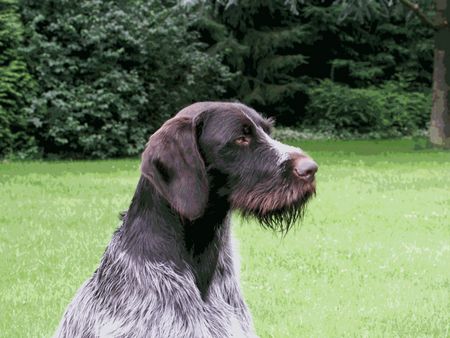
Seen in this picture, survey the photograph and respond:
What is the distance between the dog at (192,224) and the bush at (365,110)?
27.4 metres

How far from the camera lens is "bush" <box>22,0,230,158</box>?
2147cm

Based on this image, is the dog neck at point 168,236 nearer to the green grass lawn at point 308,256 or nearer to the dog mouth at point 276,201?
the dog mouth at point 276,201

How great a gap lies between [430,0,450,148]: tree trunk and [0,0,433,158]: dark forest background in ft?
6.48

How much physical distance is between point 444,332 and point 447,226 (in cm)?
486

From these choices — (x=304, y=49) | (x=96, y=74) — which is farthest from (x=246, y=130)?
(x=304, y=49)

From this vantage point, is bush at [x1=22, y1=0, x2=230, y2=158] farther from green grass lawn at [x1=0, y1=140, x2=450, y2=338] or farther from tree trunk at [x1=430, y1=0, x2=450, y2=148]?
tree trunk at [x1=430, y1=0, x2=450, y2=148]

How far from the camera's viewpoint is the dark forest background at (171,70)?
21.4 meters

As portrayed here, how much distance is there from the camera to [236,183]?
4.10m

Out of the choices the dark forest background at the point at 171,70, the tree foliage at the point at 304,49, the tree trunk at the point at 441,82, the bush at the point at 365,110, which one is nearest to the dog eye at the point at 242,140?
the dark forest background at the point at 171,70

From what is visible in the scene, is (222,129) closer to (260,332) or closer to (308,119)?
(260,332)

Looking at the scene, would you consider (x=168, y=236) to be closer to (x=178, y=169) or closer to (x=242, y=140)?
(x=178, y=169)

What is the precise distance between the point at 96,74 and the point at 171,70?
278cm

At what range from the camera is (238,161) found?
408 cm

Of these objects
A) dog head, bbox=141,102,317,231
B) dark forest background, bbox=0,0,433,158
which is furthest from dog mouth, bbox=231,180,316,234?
dark forest background, bbox=0,0,433,158
